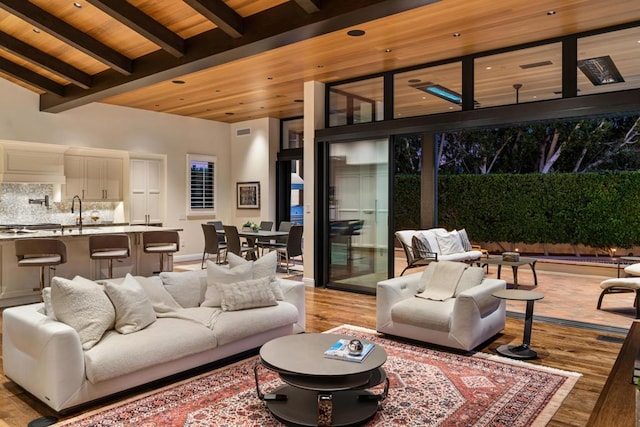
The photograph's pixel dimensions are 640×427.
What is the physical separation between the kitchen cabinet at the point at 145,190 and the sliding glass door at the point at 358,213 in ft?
15.1

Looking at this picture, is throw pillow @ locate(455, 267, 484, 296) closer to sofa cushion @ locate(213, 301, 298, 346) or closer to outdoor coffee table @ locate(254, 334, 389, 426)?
sofa cushion @ locate(213, 301, 298, 346)

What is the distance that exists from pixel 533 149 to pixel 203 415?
11.2 metres

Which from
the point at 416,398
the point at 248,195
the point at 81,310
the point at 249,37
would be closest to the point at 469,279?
the point at 416,398

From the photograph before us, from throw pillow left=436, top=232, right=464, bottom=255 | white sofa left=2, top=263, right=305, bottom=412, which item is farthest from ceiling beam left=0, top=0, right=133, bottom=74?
throw pillow left=436, top=232, right=464, bottom=255

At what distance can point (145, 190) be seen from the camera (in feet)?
33.0

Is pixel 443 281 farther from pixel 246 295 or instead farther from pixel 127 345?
pixel 127 345

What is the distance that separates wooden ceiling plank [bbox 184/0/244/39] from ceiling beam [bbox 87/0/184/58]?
92 cm

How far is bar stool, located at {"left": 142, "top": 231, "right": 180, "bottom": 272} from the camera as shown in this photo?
23.0 feet

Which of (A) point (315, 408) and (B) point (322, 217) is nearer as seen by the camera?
(A) point (315, 408)

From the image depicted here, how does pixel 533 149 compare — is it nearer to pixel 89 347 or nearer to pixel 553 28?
pixel 553 28

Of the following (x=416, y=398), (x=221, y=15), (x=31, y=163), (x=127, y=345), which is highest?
(x=221, y=15)

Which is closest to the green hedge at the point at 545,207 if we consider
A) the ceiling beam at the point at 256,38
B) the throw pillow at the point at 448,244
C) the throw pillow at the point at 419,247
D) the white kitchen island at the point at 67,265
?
the throw pillow at the point at 448,244

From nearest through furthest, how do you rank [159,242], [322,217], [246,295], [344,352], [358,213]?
1. [344,352]
2. [246,295]
3. [159,242]
4. [358,213]
5. [322,217]

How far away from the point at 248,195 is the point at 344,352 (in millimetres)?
8385
